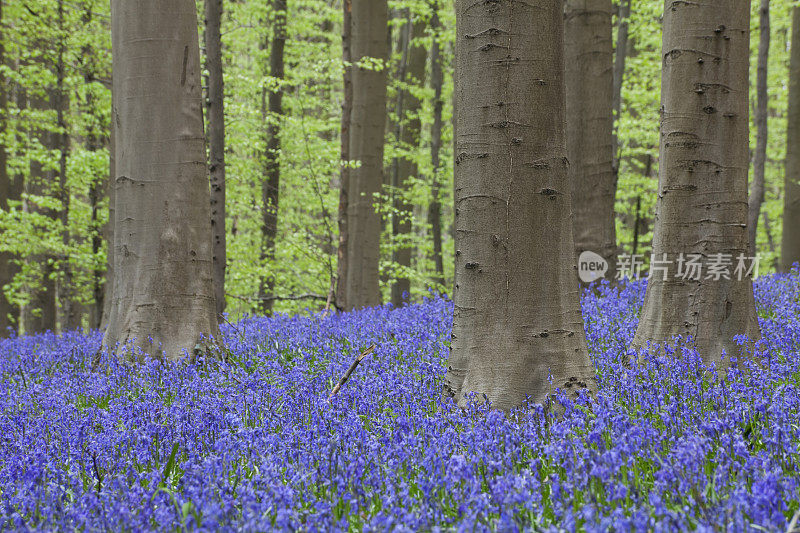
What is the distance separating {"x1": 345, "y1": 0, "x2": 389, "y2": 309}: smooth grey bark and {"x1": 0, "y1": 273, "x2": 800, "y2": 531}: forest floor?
7.61 m

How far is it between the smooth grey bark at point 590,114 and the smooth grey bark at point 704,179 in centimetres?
393

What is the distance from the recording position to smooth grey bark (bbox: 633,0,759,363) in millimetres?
5051

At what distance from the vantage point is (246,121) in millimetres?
16109

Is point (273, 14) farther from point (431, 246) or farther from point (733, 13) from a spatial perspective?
point (733, 13)

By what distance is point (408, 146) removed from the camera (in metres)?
20.2

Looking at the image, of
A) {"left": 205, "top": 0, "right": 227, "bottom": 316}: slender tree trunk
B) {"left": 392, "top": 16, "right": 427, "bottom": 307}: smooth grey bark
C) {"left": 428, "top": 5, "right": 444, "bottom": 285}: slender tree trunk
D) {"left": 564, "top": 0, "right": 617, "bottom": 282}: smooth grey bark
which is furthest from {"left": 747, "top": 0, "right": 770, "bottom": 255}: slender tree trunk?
{"left": 205, "top": 0, "right": 227, "bottom": 316}: slender tree trunk

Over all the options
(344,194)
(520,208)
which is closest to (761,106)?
(344,194)

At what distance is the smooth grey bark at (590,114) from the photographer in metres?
9.30

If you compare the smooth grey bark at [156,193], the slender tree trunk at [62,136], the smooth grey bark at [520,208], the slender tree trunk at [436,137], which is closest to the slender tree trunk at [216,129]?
the smooth grey bark at [156,193]

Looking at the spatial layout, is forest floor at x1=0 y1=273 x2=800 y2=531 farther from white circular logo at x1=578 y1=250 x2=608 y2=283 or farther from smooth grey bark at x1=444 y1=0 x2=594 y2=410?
white circular logo at x1=578 y1=250 x2=608 y2=283

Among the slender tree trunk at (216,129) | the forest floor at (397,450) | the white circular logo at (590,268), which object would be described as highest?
the slender tree trunk at (216,129)

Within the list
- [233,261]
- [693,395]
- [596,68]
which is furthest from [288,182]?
[693,395]

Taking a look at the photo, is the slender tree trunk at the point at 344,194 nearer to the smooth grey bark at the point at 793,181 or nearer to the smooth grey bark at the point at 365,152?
the smooth grey bark at the point at 365,152

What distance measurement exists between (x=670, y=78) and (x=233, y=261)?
15.1m
